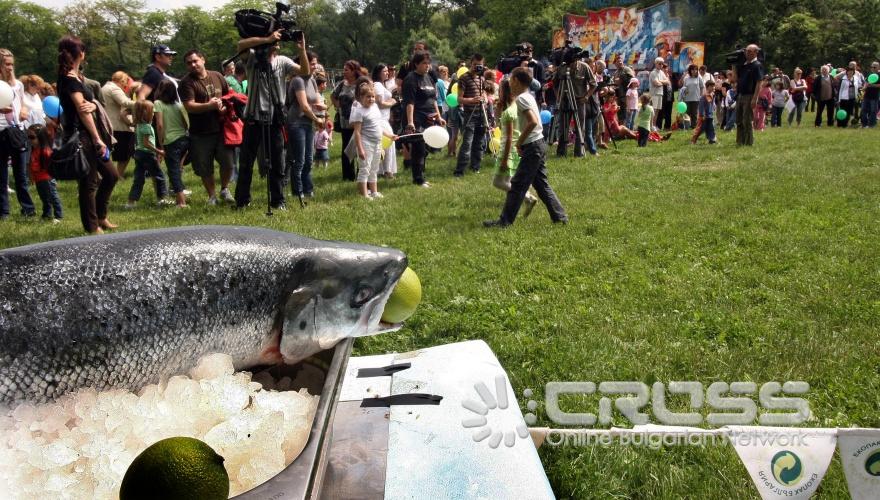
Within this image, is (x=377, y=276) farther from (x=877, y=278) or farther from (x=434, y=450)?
(x=877, y=278)

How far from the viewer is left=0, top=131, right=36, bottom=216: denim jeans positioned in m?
8.42

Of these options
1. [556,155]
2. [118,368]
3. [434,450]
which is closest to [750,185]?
[556,155]

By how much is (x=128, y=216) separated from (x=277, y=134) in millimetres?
2454

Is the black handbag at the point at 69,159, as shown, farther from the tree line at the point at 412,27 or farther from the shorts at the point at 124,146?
the tree line at the point at 412,27

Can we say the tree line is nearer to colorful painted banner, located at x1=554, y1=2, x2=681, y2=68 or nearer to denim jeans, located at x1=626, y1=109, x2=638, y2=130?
colorful painted banner, located at x1=554, y1=2, x2=681, y2=68

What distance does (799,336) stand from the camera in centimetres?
409

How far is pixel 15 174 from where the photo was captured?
348 inches

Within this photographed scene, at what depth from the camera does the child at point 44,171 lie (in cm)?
876

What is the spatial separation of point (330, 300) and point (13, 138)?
8.70 meters

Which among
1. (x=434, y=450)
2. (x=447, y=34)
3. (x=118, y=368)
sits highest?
(x=447, y=34)

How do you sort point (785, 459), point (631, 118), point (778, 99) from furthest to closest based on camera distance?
point (778, 99) → point (631, 118) → point (785, 459)

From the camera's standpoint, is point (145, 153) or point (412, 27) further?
point (412, 27)

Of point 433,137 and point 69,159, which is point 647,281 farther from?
point 69,159

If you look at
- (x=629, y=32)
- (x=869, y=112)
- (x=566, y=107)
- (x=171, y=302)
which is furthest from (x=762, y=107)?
(x=629, y=32)
